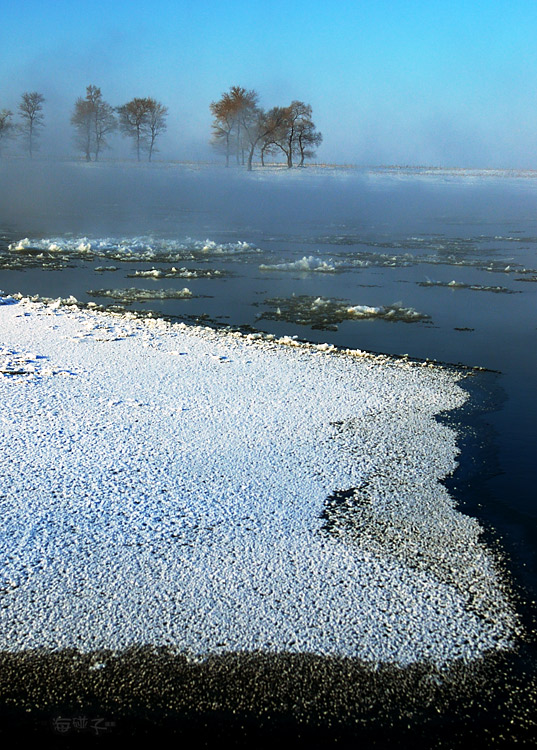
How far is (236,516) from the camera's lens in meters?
3.17

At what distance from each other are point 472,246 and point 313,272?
6520 mm

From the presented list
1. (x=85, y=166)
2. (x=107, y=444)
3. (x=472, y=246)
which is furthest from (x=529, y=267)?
(x=85, y=166)

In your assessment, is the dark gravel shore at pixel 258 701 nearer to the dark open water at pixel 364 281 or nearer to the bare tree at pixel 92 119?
the dark open water at pixel 364 281

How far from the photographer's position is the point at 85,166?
46031 mm

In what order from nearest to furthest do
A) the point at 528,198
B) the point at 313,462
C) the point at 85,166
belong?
the point at 313,462
the point at 528,198
the point at 85,166

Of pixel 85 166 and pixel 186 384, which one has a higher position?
pixel 85 166

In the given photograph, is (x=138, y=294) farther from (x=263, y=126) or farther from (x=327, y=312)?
(x=263, y=126)

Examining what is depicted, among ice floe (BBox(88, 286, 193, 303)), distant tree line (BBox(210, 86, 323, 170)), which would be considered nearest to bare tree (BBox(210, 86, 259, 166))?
distant tree line (BBox(210, 86, 323, 170))

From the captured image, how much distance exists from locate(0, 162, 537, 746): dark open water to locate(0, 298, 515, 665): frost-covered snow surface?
0.31 m

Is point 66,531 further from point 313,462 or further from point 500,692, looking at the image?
point 500,692

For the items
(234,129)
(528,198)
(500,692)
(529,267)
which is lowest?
(500,692)

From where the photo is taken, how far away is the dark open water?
13.1ft

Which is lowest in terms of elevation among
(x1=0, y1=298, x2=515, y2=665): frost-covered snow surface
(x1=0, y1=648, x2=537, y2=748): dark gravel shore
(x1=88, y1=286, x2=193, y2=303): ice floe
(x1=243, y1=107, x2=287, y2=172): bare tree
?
(x1=0, y1=648, x2=537, y2=748): dark gravel shore

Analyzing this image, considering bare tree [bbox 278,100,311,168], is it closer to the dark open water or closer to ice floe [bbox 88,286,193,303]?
the dark open water
